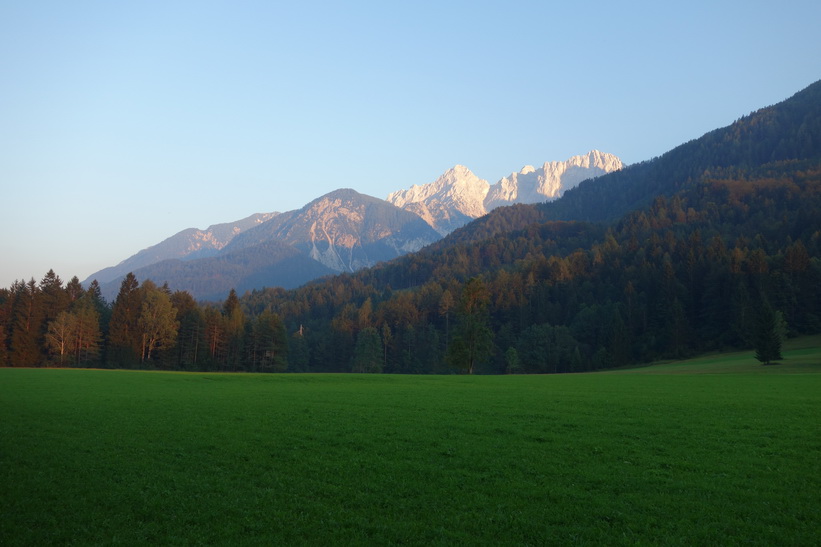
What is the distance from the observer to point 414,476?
1516 cm

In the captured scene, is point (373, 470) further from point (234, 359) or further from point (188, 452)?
point (234, 359)

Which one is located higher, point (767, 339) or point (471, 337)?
point (471, 337)

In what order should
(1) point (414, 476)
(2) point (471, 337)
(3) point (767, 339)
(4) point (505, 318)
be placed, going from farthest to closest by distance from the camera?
(4) point (505, 318) → (2) point (471, 337) → (3) point (767, 339) → (1) point (414, 476)

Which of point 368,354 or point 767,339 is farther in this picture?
point 368,354

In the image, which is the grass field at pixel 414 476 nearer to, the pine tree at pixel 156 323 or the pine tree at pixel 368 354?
the pine tree at pixel 156 323

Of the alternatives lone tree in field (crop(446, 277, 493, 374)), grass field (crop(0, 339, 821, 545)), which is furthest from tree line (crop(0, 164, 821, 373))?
grass field (crop(0, 339, 821, 545))

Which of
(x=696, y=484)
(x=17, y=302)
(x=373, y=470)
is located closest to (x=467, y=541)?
(x=373, y=470)

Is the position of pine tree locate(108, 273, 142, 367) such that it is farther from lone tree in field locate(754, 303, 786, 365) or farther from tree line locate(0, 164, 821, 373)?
lone tree in field locate(754, 303, 786, 365)

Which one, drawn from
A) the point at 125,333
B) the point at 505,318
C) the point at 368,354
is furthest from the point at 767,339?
the point at 125,333

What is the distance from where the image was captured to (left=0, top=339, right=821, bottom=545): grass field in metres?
11.3

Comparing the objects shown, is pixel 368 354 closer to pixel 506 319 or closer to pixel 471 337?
pixel 506 319

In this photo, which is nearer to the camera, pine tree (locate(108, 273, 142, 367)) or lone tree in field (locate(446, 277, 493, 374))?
lone tree in field (locate(446, 277, 493, 374))

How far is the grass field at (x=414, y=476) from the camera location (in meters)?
11.3

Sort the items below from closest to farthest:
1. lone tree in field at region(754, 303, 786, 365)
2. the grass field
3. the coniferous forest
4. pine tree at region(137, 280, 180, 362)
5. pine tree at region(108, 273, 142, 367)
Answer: the grass field < lone tree in field at region(754, 303, 786, 365) < the coniferous forest < pine tree at region(108, 273, 142, 367) < pine tree at region(137, 280, 180, 362)
